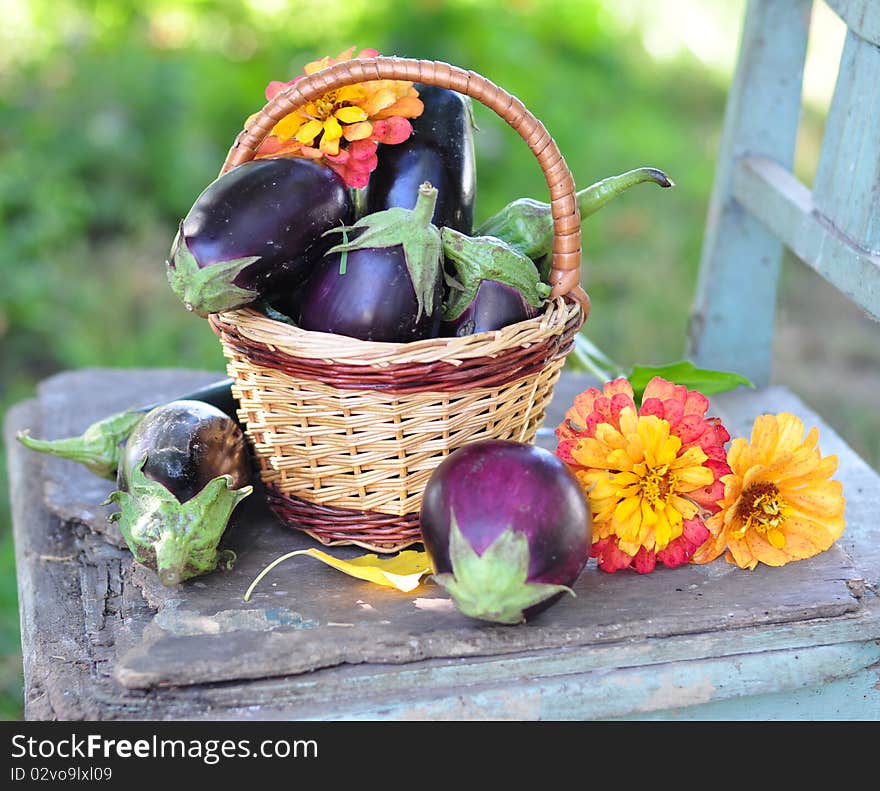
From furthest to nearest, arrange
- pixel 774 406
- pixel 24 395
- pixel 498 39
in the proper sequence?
pixel 498 39 → pixel 24 395 → pixel 774 406

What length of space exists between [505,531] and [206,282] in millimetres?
394

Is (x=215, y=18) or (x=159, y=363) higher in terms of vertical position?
(x=215, y=18)

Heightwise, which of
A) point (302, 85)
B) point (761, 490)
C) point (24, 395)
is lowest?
point (24, 395)

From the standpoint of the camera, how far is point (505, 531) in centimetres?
103

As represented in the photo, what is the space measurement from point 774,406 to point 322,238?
0.84 metres

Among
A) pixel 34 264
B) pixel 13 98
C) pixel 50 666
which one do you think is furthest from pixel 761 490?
pixel 13 98

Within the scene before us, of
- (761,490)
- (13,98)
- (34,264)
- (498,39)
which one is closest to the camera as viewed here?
(761,490)

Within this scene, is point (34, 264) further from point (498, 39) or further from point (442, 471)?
point (442, 471)

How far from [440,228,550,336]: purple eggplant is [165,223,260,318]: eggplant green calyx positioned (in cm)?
21

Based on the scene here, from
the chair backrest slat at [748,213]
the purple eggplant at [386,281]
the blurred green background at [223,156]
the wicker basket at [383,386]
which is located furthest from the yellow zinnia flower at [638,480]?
the blurred green background at [223,156]

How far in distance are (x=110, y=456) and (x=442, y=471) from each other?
0.48 m

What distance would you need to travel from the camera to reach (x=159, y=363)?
2553 millimetres

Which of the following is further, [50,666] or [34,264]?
[34,264]

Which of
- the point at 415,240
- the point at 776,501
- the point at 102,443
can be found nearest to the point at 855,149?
the point at 776,501
